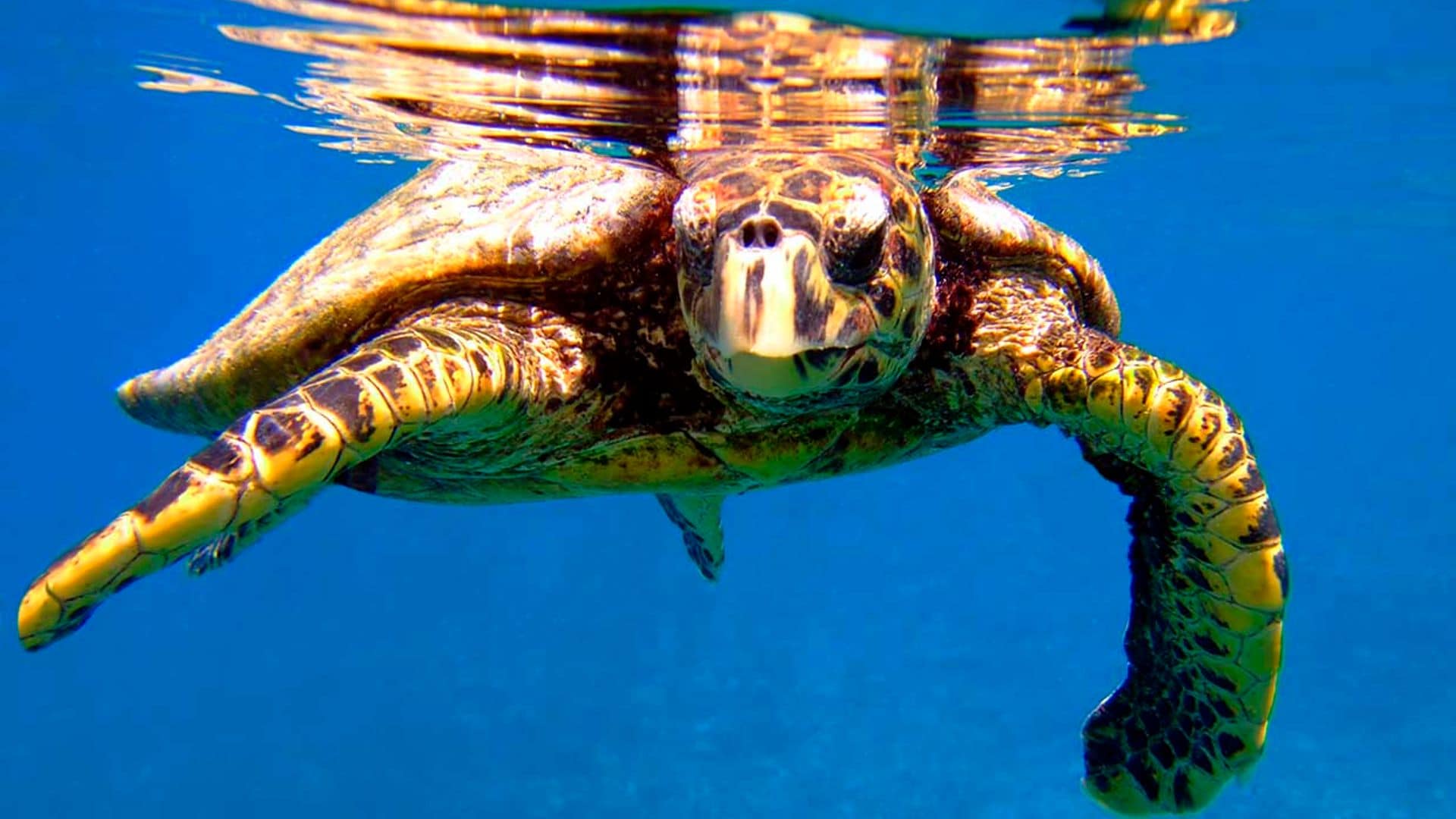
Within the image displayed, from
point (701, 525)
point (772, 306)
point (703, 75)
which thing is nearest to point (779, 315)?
point (772, 306)

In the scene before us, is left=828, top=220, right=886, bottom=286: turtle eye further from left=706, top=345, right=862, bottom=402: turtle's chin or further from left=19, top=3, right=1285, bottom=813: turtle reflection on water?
left=706, top=345, right=862, bottom=402: turtle's chin

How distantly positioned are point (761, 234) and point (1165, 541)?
2.44 m

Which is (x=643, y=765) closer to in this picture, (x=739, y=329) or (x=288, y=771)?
(x=288, y=771)

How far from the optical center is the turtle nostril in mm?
3211

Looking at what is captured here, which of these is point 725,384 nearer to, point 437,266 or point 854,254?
point 854,254

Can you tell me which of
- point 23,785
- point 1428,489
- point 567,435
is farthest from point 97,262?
point 1428,489

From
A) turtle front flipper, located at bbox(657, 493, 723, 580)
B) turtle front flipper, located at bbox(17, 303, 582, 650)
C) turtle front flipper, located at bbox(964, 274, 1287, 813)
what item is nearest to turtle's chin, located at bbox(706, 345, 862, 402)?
turtle front flipper, located at bbox(17, 303, 582, 650)

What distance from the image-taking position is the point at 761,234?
127 inches

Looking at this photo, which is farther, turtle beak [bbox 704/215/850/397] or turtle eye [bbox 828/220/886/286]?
turtle eye [bbox 828/220/886/286]

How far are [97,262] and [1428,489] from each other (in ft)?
213

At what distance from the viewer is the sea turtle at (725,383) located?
3.12 metres

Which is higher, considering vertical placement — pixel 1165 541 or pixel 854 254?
pixel 854 254

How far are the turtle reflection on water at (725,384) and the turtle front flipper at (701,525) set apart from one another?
5.78ft

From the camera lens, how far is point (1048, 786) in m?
18.0
